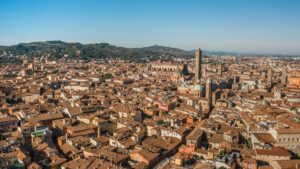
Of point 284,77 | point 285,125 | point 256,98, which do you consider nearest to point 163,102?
point 256,98

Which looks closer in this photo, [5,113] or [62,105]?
[5,113]

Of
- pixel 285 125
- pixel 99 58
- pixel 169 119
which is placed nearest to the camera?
pixel 285 125

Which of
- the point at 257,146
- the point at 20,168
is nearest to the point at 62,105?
the point at 20,168

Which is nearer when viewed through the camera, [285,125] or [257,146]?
[257,146]

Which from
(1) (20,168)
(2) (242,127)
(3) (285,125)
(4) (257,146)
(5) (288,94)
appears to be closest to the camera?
(1) (20,168)

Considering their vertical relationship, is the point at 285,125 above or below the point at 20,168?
above

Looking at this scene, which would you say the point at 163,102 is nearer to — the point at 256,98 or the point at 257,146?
the point at 256,98

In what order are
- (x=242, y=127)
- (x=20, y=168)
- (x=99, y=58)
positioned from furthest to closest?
(x=99, y=58) → (x=242, y=127) → (x=20, y=168)

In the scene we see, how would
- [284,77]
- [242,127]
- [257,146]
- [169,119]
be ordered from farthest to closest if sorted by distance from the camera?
[284,77], [169,119], [242,127], [257,146]

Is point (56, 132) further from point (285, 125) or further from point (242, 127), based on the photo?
point (285, 125)
